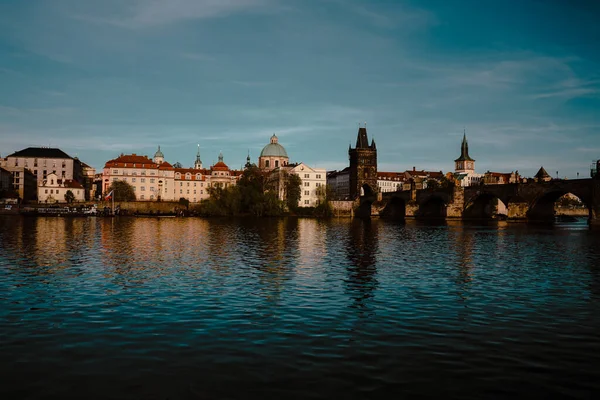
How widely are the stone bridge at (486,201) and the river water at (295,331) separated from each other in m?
56.8

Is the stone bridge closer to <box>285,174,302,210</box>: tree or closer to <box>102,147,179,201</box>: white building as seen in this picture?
<box>285,174,302,210</box>: tree

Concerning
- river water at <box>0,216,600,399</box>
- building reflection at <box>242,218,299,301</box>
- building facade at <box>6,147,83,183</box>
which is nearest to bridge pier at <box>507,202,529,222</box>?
building reflection at <box>242,218,299,301</box>

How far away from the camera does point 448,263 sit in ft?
100

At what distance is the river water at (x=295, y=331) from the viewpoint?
1044 cm

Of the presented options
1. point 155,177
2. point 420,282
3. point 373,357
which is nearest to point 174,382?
point 373,357

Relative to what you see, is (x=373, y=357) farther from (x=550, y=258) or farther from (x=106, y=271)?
(x=550, y=258)

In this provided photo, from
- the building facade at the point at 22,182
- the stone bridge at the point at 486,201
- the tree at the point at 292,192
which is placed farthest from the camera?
the building facade at the point at 22,182

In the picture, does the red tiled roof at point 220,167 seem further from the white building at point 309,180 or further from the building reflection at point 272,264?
the building reflection at point 272,264

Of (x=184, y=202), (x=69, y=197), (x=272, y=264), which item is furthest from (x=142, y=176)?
(x=272, y=264)

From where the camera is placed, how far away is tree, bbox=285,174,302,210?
140 meters

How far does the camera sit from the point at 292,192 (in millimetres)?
143875

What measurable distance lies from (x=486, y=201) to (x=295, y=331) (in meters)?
113

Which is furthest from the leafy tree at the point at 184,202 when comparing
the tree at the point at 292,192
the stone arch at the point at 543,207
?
the stone arch at the point at 543,207

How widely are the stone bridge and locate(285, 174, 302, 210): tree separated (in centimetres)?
2377
